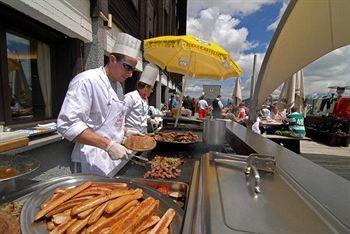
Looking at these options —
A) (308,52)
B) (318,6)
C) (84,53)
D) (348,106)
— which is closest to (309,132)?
(348,106)

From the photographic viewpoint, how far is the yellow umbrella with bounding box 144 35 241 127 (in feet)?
15.8

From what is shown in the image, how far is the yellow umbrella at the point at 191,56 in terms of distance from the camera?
4.81 metres

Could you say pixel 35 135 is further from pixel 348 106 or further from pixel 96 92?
pixel 348 106

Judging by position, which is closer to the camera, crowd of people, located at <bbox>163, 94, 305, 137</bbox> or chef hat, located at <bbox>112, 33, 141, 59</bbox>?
chef hat, located at <bbox>112, 33, 141, 59</bbox>

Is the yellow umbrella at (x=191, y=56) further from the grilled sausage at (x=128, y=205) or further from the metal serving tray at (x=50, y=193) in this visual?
the grilled sausage at (x=128, y=205)

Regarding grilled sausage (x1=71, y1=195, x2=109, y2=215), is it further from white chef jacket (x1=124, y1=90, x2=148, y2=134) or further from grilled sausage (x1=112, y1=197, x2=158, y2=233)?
white chef jacket (x1=124, y1=90, x2=148, y2=134)

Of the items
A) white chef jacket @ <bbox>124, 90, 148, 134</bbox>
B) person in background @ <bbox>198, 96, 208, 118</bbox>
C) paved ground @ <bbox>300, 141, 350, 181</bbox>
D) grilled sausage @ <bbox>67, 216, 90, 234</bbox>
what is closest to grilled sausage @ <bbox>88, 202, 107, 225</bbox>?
grilled sausage @ <bbox>67, 216, 90, 234</bbox>

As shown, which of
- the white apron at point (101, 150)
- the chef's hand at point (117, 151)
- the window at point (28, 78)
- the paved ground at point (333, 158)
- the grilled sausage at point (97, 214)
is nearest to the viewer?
the grilled sausage at point (97, 214)

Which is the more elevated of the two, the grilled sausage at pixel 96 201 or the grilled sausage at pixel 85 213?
the grilled sausage at pixel 96 201

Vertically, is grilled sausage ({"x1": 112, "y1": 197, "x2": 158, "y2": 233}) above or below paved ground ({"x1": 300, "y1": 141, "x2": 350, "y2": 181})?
above

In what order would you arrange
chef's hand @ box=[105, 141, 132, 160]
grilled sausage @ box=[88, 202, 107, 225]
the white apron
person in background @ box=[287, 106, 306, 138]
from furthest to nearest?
1. person in background @ box=[287, 106, 306, 138]
2. the white apron
3. chef's hand @ box=[105, 141, 132, 160]
4. grilled sausage @ box=[88, 202, 107, 225]

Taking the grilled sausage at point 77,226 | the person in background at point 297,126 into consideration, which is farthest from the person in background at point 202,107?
the grilled sausage at point 77,226

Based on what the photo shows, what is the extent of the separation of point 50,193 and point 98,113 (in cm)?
110

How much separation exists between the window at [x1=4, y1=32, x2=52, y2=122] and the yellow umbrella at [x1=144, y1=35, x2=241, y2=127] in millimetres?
2323
